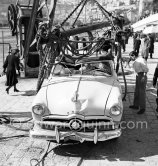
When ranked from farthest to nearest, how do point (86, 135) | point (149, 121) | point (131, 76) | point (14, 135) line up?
1. point (131, 76)
2. point (149, 121)
3. point (14, 135)
4. point (86, 135)

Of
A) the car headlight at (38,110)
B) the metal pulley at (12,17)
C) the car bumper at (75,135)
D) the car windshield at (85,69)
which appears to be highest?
the metal pulley at (12,17)

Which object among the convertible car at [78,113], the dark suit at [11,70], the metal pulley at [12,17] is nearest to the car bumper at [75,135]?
the convertible car at [78,113]

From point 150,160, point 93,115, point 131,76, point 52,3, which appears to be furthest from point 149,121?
point 131,76

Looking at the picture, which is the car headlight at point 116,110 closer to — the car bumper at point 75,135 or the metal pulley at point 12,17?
the car bumper at point 75,135

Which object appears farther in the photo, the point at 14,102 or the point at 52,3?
the point at 14,102

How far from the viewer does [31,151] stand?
5219 millimetres

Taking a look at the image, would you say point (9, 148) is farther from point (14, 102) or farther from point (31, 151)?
point (14, 102)

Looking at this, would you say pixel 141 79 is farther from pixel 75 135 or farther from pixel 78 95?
pixel 75 135

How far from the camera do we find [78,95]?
5164 mm

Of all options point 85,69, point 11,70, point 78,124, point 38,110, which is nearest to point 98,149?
point 78,124

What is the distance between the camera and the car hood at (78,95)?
487 centimetres

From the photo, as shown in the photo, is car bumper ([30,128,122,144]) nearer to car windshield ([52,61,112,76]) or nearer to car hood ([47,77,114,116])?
car hood ([47,77,114,116])

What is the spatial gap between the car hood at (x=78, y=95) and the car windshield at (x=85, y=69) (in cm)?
29

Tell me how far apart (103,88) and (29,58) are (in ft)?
26.5
